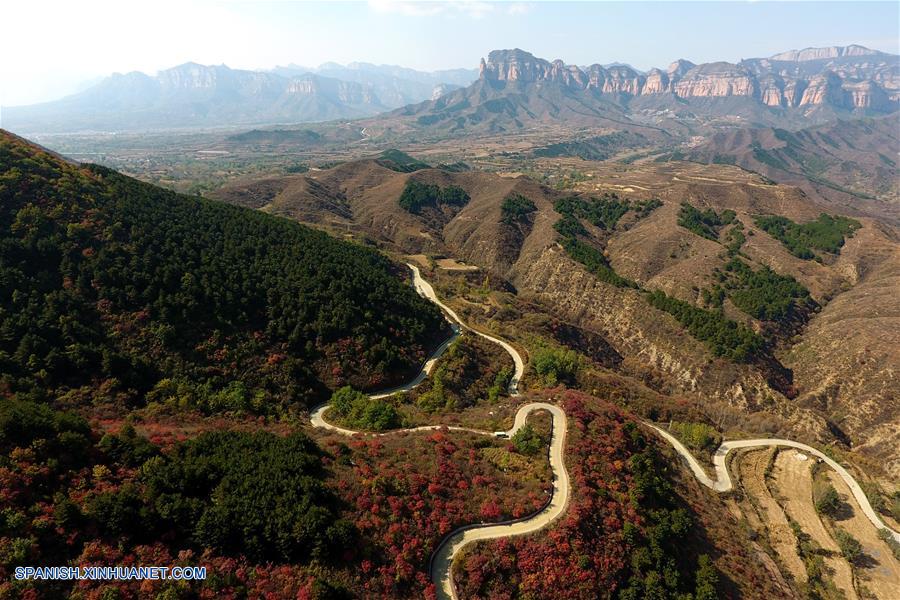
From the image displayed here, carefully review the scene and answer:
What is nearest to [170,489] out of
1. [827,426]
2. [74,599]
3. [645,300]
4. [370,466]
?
[74,599]

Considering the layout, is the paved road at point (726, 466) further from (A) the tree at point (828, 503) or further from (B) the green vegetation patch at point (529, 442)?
(B) the green vegetation patch at point (529, 442)

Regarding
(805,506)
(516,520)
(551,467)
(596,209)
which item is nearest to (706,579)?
(551,467)

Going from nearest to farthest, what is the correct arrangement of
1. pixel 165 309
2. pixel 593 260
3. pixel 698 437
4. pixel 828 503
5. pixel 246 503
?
1. pixel 246 503
2. pixel 828 503
3. pixel 165 309
4. pixel 698 437
5. pixel 593 260

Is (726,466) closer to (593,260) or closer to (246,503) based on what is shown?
(246,503)

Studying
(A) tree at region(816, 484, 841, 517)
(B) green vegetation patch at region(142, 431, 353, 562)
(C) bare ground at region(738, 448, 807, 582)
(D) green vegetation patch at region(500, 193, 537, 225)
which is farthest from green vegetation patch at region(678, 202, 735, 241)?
(B) green vegetation patch at region(142, 431, 353, 562)

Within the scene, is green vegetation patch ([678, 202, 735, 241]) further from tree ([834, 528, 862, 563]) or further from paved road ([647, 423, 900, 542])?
tree ([834, 528, 862, 563])

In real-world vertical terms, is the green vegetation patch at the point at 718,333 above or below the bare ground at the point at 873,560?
above

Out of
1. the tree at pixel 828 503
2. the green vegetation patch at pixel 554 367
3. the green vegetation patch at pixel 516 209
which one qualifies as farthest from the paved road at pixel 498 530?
the green vegetation patch at pixel 516 209
